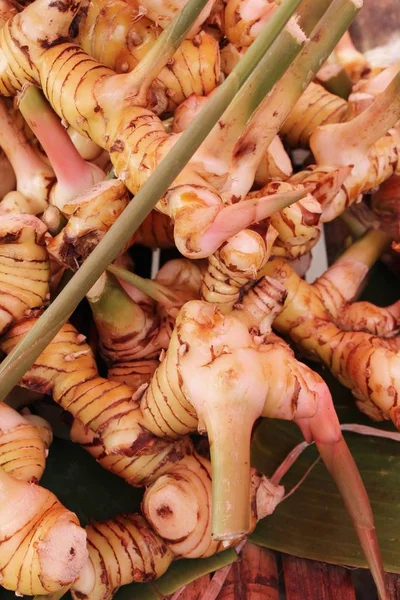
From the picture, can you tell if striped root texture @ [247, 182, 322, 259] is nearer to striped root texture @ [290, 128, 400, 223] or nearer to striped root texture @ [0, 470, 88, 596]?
striped root texture @ [290, 128, 400, 223]

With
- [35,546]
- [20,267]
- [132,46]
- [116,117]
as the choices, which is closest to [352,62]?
[132,46]

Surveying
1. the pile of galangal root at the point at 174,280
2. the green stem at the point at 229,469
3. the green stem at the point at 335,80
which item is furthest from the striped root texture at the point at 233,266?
the green stem at the point at 335,80

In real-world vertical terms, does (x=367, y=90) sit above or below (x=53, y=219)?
above

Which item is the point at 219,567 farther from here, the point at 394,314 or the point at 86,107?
the point at 86,107

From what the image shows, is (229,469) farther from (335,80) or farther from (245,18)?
(335,80)

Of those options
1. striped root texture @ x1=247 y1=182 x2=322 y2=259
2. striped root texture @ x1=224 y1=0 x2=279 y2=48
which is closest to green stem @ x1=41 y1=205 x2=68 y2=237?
striped root texture @ x1=247 y1=182 x2=322 y2=259

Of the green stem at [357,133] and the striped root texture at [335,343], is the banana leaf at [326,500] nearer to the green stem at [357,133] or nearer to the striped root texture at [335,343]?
the striped root texture at [335,343]

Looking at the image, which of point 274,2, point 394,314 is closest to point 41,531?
point 394,314
